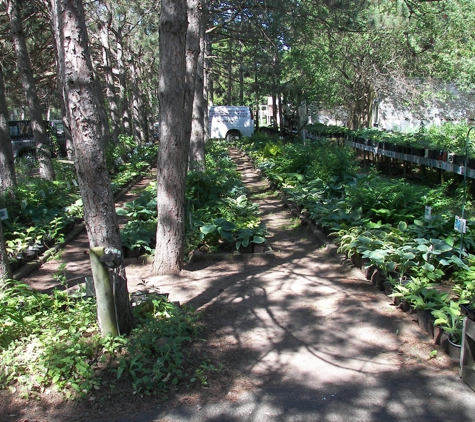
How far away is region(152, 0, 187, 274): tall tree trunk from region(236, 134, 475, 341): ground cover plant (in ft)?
7.66

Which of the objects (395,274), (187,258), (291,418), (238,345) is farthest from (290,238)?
(291,418)

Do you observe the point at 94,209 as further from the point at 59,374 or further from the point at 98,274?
the point at 59,374

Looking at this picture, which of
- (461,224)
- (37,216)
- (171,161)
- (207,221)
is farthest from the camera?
(37,216)

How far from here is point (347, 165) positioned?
10734 mm

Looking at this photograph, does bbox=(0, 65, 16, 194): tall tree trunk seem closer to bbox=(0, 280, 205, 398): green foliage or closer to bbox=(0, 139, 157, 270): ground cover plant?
bbox=(0, 139, 157, 270): ground cover plant

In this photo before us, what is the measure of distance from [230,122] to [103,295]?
28.4 metres

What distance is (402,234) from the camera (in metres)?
6.12

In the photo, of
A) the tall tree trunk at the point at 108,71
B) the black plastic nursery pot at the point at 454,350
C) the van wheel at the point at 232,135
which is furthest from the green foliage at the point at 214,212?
the van wheel at the point at 232,135

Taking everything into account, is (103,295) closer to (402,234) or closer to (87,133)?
(87,133)

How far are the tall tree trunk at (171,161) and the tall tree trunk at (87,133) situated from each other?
2.07m

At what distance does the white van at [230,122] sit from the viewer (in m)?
31.2

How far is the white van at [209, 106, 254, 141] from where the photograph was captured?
31.2 metres

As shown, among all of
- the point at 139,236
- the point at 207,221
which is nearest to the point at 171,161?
the point at 139,236

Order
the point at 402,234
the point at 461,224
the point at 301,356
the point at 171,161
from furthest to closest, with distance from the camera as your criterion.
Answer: the point at 171,161
the point at 402,234
the point at 461,224
the point at 301,356
